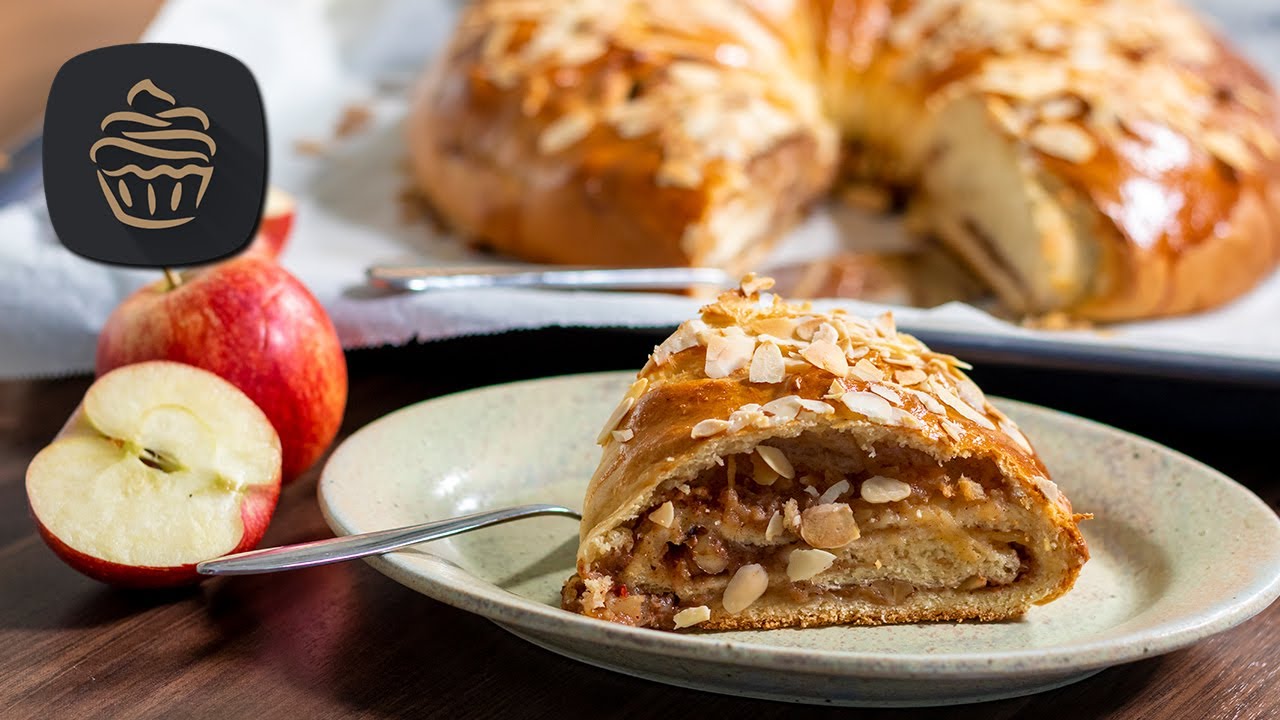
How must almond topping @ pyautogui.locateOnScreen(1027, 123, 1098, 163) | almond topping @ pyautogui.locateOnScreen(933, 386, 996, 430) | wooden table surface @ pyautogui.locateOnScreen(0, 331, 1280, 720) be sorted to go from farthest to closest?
almond topping @ pyautogui.locateOnScreen(1027, 123, 1098, 163)
almond topping @ pyautogui.locateOnScreen(933, 386, 996, 430)
wooden table surface @ pyautogui.locateOnScreen(0, 331, 1280, 720)

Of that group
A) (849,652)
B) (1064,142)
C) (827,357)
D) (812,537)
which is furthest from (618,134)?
(849,652)

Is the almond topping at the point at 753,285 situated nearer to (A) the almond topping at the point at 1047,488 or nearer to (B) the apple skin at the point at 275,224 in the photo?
(A) the almond topping at the point at 1047,488

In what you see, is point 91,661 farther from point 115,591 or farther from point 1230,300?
point 1230,300

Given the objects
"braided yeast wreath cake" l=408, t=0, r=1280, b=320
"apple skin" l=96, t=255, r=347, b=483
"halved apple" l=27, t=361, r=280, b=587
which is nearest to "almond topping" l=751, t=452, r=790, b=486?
"halved apple" l=27, t=361, r=280, b=587

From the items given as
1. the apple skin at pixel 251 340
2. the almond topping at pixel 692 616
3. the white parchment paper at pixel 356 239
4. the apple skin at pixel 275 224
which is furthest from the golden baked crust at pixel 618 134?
the almond topping at pixel 692 616

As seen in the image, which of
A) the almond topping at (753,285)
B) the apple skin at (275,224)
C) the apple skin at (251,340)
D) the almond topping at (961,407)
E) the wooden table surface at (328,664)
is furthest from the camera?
the apple skin at (275,224)

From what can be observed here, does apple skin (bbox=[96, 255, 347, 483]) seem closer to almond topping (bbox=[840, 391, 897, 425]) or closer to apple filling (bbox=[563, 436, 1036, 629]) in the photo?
apple filling (bbox=[563, 436, 1036, 629])
